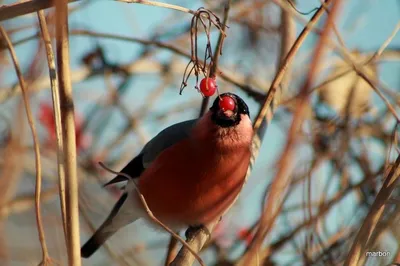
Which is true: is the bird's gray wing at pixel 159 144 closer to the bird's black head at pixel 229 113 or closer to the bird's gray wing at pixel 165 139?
the bird's gray wing at pixel 165 139

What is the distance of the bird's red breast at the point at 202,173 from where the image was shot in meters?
2.71

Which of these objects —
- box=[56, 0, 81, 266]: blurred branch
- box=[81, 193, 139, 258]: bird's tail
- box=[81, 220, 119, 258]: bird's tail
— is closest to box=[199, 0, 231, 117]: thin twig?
box=[56, 0, 81, 266]: blurred branch

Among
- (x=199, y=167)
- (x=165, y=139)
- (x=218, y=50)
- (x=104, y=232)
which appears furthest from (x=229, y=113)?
(x=104, y=232)

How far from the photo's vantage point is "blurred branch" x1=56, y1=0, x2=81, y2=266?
137 centimetres

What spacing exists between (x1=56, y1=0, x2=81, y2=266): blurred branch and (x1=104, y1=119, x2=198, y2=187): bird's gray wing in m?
1.39

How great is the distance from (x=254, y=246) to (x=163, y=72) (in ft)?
8.67

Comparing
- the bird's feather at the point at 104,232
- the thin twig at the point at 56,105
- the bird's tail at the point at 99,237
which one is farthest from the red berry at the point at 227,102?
the bird's tail at the point at 99,237

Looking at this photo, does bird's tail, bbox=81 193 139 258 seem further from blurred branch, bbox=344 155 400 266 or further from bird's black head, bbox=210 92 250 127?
blurred branch, bbox=344 155 400 266

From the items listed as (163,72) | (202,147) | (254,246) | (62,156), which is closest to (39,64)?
Answer: (62,156)

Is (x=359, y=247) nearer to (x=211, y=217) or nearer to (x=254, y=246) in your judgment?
(x=254, y=246)

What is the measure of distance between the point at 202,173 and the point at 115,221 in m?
0.76

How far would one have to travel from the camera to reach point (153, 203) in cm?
292

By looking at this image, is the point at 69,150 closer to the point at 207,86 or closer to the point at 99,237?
the point at 207,86

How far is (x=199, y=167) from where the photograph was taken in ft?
9.10
